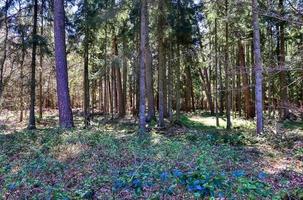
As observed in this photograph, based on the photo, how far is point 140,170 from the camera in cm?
644

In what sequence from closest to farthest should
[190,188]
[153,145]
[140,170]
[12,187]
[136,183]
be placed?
1. [190,188]
2. [136,183]
3. [12,187]
4. [140,170]
5. [153,145]

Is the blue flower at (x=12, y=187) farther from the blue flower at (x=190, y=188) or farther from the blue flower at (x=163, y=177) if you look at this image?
the blue flower at (x=190, y=188)

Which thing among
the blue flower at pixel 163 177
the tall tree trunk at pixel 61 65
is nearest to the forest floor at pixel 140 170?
the blue flower at pixel 163 177

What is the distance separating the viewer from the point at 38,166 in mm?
7078

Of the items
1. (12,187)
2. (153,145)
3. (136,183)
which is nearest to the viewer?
(136,183)

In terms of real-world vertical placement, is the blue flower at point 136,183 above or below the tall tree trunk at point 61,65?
below

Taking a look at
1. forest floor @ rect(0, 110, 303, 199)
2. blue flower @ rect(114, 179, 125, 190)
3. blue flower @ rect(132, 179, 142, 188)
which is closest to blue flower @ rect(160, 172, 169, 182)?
forest floor @ rect(0, 110, 303, 199)

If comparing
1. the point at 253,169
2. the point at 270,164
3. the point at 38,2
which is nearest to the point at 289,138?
the point at 270,164

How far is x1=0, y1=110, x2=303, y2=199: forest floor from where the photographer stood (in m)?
5.30

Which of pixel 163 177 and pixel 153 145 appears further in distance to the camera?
pixel 153 145

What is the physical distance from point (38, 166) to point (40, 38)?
35.1ft

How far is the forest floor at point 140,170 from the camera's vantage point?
5305 mm

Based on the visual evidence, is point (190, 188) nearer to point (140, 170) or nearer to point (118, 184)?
point (118, 184)

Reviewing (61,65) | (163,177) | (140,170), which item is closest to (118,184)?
(163,177)
